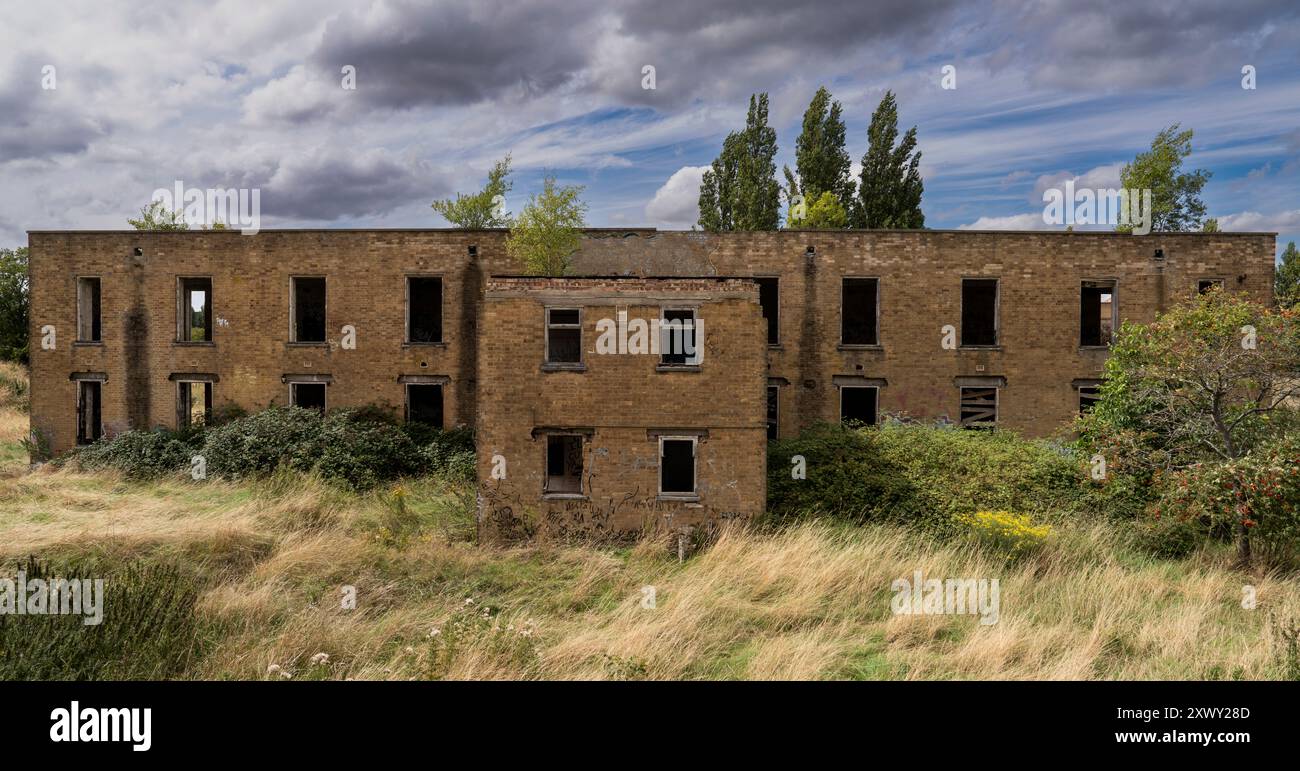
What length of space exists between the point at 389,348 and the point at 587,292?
8913 mm

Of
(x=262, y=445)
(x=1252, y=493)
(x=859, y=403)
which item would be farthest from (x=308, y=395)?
(x=1252, y=493)

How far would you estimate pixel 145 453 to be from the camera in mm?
16828

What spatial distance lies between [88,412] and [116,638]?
16209 mm

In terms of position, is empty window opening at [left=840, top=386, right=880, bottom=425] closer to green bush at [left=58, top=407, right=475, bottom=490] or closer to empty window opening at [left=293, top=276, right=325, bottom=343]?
green bush at [left=58, top=407, right=475, bottom=490]

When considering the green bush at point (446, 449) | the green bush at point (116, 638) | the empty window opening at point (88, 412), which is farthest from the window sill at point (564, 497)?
the empty window opening at point (88, 412)

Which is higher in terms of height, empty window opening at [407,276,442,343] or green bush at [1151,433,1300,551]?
empty window opening at [407,276,442,343]

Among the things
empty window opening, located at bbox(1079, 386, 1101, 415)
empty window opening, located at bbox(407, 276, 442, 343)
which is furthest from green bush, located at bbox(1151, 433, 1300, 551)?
empty window opening, located at bbox(407, 276, 442, 343)

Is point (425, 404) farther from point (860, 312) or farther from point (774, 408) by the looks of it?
point (860, 312)

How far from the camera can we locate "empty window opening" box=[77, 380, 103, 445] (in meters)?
18.8

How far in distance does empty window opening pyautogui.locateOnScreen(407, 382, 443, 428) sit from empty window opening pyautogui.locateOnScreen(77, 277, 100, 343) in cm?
880

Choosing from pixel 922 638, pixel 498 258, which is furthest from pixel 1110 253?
pixel 498 258

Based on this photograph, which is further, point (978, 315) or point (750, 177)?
point (750, 177)

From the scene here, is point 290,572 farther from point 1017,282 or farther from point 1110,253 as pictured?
point 1110,253
